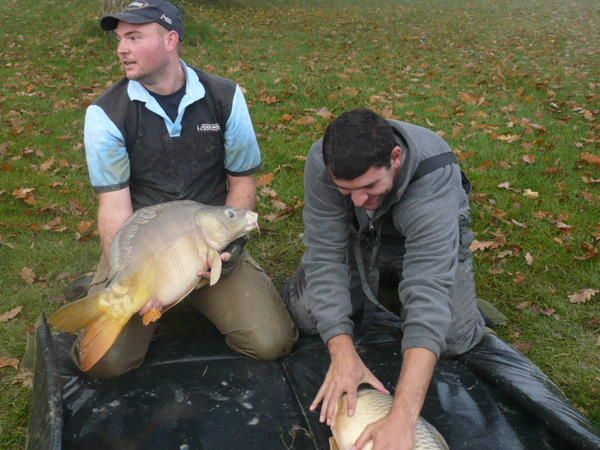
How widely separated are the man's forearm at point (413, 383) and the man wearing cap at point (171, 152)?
34.7 inches

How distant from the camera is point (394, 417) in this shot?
220cm

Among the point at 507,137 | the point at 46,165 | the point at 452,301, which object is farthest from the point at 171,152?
the point at 507,137

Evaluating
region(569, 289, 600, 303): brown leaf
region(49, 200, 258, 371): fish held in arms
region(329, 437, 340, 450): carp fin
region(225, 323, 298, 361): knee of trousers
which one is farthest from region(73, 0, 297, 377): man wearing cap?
region(569, 289, 600, 303): brown leaf

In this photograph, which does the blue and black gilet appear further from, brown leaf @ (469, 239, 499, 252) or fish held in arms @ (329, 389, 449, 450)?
brown leaf @ (469, 239, 499, 252)

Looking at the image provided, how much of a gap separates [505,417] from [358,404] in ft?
2.35

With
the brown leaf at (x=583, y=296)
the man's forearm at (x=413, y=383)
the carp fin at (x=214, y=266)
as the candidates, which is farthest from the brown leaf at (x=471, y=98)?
the man's forearm at (x=413, y=383)

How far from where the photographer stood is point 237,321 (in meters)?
3.15

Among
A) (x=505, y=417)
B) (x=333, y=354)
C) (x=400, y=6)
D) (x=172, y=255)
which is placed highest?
(x=172, y=255)

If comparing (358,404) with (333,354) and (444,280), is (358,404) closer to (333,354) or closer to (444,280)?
(333,354)

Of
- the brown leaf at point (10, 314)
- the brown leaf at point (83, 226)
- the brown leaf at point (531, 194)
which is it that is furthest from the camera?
the brown leaf at point (531, 194)

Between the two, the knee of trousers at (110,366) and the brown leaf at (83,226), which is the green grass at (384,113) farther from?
the knee of trousers at (110,366)

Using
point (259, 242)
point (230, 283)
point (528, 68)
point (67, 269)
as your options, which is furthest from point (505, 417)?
point (528, 68)

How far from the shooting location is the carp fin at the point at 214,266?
106 inches

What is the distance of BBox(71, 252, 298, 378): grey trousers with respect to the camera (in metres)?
2.92
